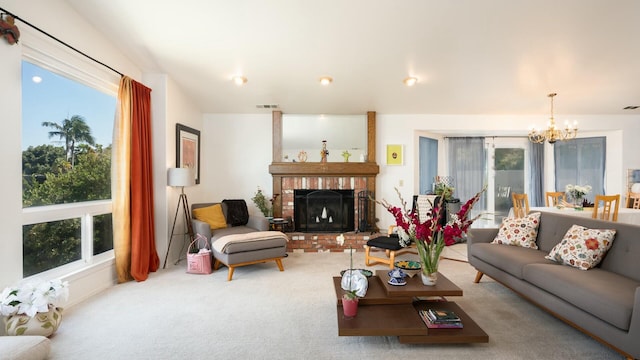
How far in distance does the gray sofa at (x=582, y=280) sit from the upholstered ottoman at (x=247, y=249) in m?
2.31

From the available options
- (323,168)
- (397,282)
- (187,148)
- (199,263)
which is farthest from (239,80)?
(397,282)

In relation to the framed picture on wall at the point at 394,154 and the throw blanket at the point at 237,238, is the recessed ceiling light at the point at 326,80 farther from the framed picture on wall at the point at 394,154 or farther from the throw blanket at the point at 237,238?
the throw blanket at the point at 237,238

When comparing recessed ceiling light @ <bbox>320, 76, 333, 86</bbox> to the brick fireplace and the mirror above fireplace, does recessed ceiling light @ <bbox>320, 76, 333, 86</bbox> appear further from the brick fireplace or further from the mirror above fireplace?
the brick fireplace

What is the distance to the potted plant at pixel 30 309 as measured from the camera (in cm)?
207

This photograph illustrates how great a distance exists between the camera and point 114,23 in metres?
2.98

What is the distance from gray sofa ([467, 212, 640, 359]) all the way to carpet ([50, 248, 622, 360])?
230mm

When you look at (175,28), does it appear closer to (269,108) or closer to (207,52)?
(207,52)

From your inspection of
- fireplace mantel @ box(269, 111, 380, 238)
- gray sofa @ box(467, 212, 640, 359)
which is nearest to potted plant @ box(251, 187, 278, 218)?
fireplace mantel @ box(269, 111, 380, 238)

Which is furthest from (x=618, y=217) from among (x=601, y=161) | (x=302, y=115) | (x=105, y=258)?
(x=105, y=258)

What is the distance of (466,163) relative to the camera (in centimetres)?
613

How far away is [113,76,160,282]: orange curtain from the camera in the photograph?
Answer: 3.36 m

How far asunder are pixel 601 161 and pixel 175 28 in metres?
7.46

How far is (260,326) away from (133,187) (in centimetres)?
225

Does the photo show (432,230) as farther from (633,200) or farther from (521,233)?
(633,200)
